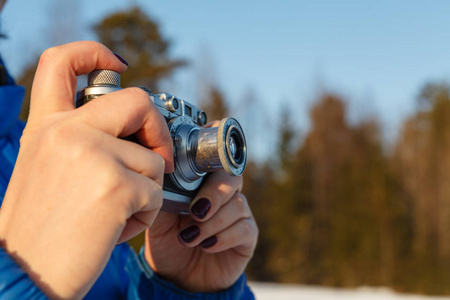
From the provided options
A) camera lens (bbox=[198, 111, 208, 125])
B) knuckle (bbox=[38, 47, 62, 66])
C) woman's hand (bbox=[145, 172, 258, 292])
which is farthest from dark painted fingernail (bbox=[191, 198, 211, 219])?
knuckle (bbox=[38, 47, 62, 66])

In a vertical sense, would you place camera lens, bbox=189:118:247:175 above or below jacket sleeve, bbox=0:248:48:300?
below

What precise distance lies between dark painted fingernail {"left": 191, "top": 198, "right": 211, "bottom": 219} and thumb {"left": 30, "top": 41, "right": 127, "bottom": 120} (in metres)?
0.47

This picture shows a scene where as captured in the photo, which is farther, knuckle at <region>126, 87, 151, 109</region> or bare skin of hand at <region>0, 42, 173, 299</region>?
knuckle at <region>126, 87, 151, 109</region>

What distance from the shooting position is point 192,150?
1.07 metres

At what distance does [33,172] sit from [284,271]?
17009mm

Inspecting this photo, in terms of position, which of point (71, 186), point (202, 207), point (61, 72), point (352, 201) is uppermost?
point (61, 72)

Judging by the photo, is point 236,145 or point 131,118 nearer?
point 131,118

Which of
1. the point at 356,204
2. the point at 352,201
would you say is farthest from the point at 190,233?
the point at 352,201

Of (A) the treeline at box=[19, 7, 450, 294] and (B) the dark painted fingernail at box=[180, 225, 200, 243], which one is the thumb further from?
(A) the treeline at box=[19, 7, 450, 294]

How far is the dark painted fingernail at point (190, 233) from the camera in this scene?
1.20 metres

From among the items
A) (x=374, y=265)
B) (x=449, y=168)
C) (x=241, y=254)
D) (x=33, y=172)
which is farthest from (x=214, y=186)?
(x=449, y=168)

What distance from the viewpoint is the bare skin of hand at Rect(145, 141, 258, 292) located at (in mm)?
1188

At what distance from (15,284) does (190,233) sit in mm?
644

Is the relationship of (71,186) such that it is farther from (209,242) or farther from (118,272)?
(118,272)
